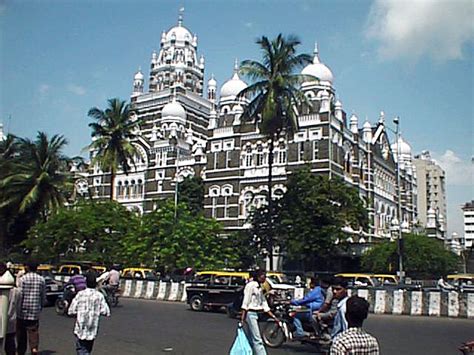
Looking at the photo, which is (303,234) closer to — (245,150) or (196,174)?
(245,150)

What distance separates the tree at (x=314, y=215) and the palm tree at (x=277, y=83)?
5679 mm

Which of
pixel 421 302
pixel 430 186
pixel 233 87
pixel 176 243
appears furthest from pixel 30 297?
pixel 430 186

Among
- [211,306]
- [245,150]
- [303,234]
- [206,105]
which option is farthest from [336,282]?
[206,105]

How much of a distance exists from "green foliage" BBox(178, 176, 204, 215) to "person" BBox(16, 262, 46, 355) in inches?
1472

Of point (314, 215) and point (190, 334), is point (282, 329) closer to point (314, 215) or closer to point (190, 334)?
point (190, 334)

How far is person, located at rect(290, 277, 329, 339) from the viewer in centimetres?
980

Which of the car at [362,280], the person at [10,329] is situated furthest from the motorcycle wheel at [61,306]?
the car at [362,280]

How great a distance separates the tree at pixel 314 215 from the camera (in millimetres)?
32188

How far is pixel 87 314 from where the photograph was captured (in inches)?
265

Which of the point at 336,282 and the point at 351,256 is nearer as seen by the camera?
the point at 336,282

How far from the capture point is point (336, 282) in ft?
27.2

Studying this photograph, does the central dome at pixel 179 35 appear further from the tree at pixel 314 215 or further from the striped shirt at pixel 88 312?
the striped shirt at pixel 88 312

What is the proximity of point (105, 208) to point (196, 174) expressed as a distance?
14.5 meters

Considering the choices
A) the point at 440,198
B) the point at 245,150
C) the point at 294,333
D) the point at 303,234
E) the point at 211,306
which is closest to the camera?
the point at 294,333
